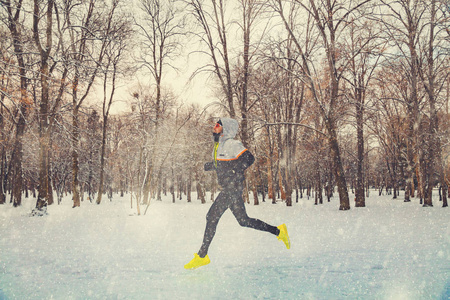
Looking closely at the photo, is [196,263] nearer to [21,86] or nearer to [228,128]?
[228,128]

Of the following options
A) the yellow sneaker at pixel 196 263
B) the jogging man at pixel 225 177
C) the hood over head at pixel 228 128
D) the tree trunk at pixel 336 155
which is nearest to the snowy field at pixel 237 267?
the yellow sneaker at pixel 196 263

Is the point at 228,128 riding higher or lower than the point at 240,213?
higher

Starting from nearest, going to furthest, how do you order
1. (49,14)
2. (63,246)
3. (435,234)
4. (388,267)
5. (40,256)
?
(388,267) → (40,256) → (63,246) → (435,234) → (49,14)

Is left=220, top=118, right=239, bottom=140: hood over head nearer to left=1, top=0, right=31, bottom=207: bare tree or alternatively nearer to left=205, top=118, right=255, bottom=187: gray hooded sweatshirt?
left=205, top=118, right=255, bottom=187: gray hooded sweatshirt

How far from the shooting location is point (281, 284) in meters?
3.56

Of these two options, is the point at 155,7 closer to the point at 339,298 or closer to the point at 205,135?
the point at 205,135

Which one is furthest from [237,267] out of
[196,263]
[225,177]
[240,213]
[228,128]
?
[228,128]

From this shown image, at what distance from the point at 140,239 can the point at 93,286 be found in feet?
11.9

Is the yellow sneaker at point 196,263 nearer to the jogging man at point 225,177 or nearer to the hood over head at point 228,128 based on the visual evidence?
the jogging man at point 225,177

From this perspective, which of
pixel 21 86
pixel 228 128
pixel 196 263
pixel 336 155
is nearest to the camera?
pixel 196 263

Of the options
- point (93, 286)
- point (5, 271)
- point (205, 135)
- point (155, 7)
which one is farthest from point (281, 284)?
point (155, 7)

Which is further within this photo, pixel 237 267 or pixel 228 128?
pixel 228 128

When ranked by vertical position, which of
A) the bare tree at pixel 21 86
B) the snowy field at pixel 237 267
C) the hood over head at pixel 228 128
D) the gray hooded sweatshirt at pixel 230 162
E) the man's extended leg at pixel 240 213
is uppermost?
the bare tree at pixel 21 86

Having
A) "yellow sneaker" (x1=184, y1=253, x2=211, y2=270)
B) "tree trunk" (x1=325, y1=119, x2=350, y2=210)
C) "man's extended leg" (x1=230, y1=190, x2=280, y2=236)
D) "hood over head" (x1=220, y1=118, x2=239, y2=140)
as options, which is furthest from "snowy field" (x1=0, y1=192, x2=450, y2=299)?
"tree trunk" (x1=325, y1=119, x2=350, y2=210)
